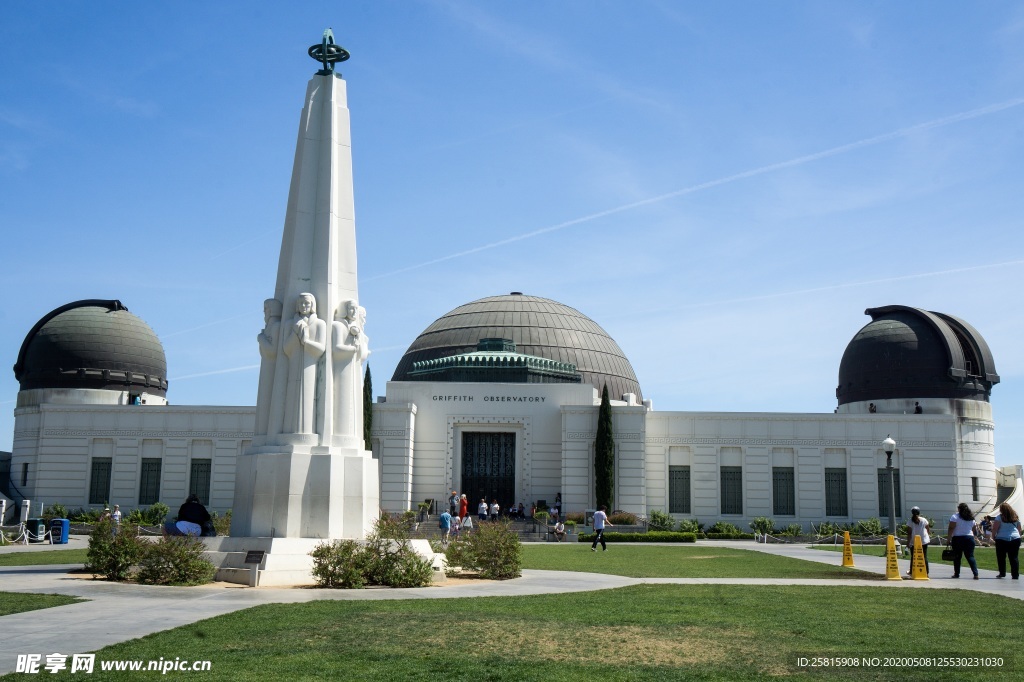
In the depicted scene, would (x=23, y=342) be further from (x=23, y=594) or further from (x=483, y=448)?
(x=23, y=594)

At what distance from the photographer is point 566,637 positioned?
10234 millimetres

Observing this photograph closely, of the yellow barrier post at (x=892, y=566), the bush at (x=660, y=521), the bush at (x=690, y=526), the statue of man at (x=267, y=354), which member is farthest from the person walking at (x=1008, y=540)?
the bush at (x=660, y=521)

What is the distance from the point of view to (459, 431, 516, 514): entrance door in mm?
47188

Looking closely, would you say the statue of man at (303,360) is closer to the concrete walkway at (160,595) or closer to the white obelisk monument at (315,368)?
the white obelisk monument at (315,368)

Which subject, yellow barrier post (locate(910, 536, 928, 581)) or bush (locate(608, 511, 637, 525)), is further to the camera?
bush (locate(608, 511, 637, 525))

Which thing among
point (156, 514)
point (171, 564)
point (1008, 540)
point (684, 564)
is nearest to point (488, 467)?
point (156, 514)

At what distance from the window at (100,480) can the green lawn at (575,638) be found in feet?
127

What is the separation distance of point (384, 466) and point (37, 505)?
1736cm

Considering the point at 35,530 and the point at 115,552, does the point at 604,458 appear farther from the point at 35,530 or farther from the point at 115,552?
the point at 115,552

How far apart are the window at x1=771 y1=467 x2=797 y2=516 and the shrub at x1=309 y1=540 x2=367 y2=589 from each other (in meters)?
34.7

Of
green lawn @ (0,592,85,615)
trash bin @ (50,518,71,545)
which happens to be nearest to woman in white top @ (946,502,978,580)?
green lawn @ (0,592,85,615)

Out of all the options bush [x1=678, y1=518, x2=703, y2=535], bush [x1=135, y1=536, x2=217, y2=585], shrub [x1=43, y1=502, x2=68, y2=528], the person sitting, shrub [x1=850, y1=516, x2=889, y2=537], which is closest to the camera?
bush [x1=135, y1=536, x2=217, y2=585]

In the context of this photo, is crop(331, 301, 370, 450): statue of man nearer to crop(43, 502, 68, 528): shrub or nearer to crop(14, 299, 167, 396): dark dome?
crop(43, 502, 68, 528): shrub

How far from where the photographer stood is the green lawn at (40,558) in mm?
20766
